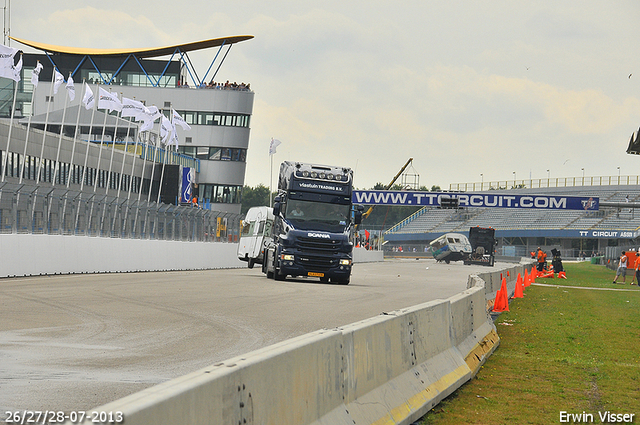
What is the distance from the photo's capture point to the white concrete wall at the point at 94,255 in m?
24.0

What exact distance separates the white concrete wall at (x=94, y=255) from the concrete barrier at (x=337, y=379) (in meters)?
17.1

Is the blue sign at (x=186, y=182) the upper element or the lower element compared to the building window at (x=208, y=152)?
lower

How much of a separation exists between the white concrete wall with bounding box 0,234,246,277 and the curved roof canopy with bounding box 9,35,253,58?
5292 centimetres

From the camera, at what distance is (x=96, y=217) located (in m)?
A: 28.9

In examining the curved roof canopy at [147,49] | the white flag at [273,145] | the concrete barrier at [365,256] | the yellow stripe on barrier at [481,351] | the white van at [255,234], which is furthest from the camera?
the curved roof canopy at [147,49]

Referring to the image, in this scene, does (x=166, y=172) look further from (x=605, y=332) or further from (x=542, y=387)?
(x=542, y=387)

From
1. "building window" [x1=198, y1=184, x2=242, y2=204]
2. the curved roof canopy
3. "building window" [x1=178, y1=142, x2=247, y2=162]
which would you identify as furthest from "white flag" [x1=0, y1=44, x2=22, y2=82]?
"building window" [x1=198, y1=184, x2=242, y2=204]

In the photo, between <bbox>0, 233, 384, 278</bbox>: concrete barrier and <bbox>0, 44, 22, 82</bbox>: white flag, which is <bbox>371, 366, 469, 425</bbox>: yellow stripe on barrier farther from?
<bbox>0, 44, 22, 82</bbox>: white flag

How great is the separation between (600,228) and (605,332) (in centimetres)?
9018

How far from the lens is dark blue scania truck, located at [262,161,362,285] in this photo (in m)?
26.9

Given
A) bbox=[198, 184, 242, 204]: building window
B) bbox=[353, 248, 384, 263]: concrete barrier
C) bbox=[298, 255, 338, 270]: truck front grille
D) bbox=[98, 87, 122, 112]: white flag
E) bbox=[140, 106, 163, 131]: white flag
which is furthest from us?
bbox=[198, 184, 242, 204]: building window

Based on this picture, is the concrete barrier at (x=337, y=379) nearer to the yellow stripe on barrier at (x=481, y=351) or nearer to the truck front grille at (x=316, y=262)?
the yellow stripe on barrier at (x=481, y=351)

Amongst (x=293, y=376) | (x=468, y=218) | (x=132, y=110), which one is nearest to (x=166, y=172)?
(x=132, y=110)

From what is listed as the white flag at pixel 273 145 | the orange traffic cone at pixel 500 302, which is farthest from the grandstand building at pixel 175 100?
the orange traffic cone at pixel 500 302
